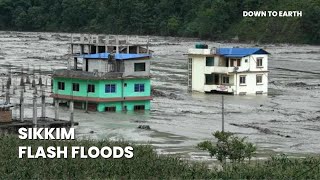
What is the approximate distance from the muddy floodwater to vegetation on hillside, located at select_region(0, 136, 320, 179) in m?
5.34

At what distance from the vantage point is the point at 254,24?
102438 millimetres

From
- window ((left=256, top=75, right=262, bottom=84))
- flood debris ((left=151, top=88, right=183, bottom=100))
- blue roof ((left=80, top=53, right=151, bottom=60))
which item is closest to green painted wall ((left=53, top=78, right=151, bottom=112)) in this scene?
blue roof ((left=80, top=53, right=151, bottom=60))

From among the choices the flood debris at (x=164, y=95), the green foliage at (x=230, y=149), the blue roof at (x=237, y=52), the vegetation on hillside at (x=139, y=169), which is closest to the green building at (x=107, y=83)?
the flood debris at (x=164, y=95)

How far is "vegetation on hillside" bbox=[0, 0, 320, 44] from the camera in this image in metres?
98.7

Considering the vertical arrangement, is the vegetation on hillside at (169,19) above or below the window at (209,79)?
above

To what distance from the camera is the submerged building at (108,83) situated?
138 ft

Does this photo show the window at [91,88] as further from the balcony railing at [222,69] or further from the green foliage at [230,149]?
the green foliage at [230,149]

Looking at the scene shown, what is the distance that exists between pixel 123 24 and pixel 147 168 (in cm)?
10055

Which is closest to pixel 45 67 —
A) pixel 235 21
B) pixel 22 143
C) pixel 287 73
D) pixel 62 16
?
pixel 287 73

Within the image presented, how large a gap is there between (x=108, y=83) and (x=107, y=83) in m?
0.04

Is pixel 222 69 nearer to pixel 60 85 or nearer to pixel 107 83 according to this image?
pixel 107 83

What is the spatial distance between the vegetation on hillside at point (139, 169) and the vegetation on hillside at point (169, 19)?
2787 inches

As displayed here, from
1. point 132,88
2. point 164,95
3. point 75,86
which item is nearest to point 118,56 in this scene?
point 132,88

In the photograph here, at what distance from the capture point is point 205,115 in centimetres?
4181
